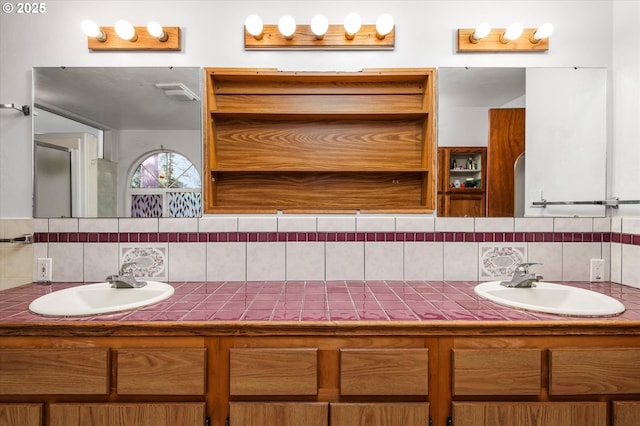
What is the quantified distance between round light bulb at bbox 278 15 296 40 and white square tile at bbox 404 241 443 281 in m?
1.15

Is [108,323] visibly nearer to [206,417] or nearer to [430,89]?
[206,417]

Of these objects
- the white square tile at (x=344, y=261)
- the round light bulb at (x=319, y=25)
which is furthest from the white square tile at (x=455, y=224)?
the round light bulb at (x=319, y=25)

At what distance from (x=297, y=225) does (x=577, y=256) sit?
1.39 meters

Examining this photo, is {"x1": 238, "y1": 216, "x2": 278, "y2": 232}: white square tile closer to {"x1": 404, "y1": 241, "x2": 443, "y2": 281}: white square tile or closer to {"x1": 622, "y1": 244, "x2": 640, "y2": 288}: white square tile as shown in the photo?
{"x1": 404, "y1": 241, "x2": 443, "y2": 281}: white square tile

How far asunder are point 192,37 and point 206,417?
1633 millimetres

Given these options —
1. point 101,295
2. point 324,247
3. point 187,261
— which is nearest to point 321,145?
point 324,247

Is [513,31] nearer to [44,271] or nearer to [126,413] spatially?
[126,413]

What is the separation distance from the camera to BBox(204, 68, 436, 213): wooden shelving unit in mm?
1637

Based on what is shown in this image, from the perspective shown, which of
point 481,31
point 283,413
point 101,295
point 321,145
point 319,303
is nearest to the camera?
point 283,413

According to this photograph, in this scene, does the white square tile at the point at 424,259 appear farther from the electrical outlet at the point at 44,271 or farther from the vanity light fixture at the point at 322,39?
the electrical outlet at the point at 44,271

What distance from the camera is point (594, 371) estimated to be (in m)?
1.05

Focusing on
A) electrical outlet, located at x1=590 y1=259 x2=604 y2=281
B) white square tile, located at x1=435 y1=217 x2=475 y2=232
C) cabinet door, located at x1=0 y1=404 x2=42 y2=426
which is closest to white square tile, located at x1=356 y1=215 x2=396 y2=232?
white square tile, located at x1=435 y1=217 x2=475 y2=232

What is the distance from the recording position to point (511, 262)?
1.63 m

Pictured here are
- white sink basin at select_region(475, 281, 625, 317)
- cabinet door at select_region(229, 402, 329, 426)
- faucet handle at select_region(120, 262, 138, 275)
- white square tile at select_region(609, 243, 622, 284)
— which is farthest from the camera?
white square tile at select_region(609, 243, 622, 284)
